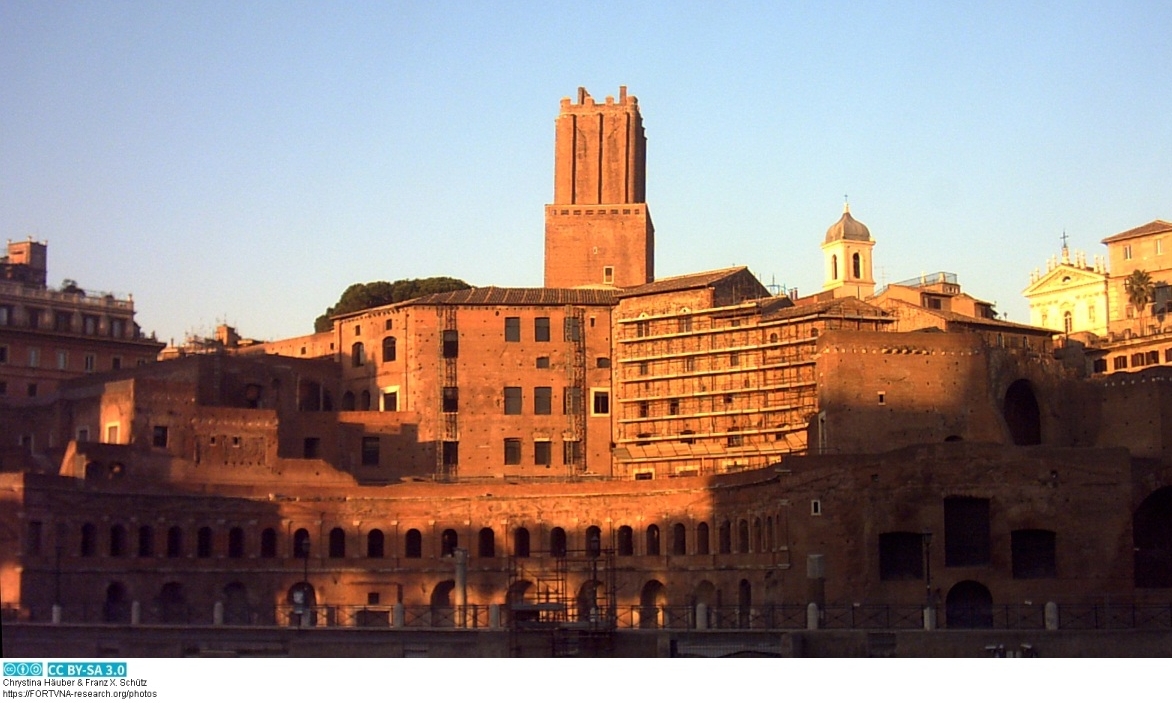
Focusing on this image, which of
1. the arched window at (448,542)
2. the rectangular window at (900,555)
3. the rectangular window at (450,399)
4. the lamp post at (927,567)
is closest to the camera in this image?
the lamp post at (927,567)

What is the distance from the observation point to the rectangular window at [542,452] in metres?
81.1

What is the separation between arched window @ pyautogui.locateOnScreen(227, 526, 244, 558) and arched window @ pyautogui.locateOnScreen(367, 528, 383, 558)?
16.1 ft

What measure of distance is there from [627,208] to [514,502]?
22393 mm

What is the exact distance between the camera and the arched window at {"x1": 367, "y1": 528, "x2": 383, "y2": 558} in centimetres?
7631

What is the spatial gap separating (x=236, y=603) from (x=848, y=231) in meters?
45.3

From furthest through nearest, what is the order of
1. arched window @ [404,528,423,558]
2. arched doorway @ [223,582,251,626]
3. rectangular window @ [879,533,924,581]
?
arched window @ [404,528,423,558] < arched doorway @ [223,582,251,626] < rectangular window @ [879,533,924,581]

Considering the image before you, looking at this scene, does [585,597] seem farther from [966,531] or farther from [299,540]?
[966,531]

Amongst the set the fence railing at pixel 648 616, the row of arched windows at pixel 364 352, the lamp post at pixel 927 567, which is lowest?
the fence railing at pixel 648 616

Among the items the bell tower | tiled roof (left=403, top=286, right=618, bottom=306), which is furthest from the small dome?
tiled roof (left=403, top=286, right=618, bottom=306)

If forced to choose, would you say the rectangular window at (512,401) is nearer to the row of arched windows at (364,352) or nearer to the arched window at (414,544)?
the row of arched windows at (364,352)

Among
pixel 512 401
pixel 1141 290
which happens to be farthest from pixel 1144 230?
pixel 512 401

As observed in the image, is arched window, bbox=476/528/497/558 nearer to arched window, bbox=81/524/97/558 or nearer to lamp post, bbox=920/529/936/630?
arched window, bbox=81/524/97/558

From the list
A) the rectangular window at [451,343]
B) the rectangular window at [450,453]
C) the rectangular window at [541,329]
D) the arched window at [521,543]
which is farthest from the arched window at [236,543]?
the rectangular window at [541,329]

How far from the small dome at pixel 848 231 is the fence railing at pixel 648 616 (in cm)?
3861
